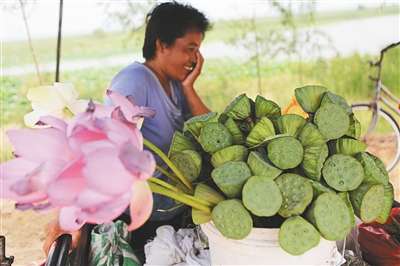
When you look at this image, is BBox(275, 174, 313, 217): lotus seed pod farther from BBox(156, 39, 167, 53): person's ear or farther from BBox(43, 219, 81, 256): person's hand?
BBox(156, 39, 167, 53): person's ear

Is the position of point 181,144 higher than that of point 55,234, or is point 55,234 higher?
point 181,144

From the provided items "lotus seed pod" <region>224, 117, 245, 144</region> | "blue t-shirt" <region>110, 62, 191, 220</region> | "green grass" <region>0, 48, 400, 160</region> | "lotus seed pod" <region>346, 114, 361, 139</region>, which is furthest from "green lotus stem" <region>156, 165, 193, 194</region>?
"green grass" <region>0, 48, 400, 160</region>

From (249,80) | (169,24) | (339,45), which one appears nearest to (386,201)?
(169,24)

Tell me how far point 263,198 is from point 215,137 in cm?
18

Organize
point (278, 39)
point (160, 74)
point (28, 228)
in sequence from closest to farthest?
point (160, 74) → point (28, 228) → point (278, 39)

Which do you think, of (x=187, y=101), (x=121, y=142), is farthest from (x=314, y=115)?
(x=187, y=101)

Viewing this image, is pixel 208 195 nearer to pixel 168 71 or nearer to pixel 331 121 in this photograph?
pixel 331 121

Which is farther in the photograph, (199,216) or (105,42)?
(105,42)

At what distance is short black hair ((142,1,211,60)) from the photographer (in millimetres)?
→ 2619

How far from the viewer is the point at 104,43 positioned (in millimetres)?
5195

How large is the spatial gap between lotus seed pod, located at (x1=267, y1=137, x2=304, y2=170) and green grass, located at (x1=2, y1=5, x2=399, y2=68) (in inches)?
151

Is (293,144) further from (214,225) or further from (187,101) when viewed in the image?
(187,101)

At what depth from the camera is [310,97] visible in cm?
115

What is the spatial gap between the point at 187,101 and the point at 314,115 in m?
1.60
